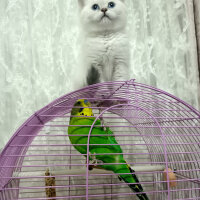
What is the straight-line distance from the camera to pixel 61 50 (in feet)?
4.74

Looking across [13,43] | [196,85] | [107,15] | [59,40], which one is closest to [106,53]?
[107,15]

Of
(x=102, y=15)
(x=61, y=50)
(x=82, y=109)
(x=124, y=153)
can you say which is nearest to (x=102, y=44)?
(x=102, y=15)

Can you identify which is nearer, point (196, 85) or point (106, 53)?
point (106, 53)

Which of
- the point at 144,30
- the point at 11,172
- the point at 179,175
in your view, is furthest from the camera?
the point at 144,30

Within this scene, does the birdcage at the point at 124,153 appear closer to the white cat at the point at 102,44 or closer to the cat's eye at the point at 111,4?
the white cat at the point at 102,44

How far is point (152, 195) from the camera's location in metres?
1.40

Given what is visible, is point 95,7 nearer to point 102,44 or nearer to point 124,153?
point 102,44

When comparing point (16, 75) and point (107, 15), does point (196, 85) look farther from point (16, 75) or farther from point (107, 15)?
point (16, 75)

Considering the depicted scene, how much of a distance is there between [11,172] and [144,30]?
1151 millimetres

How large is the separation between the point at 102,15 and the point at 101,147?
0.70 metres

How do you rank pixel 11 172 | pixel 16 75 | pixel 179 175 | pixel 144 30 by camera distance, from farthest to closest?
pixel 144 30 < pixel 16 75 < pixel 179 175 < pixel 11 172

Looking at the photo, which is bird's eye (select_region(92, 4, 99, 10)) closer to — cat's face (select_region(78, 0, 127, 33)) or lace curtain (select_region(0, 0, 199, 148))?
cat's face (select_region(78, 0, 127, 33))

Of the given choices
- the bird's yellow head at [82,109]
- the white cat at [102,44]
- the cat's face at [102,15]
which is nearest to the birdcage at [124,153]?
the bird's yellow head at [82,109]

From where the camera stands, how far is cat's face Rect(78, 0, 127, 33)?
3.97ft
